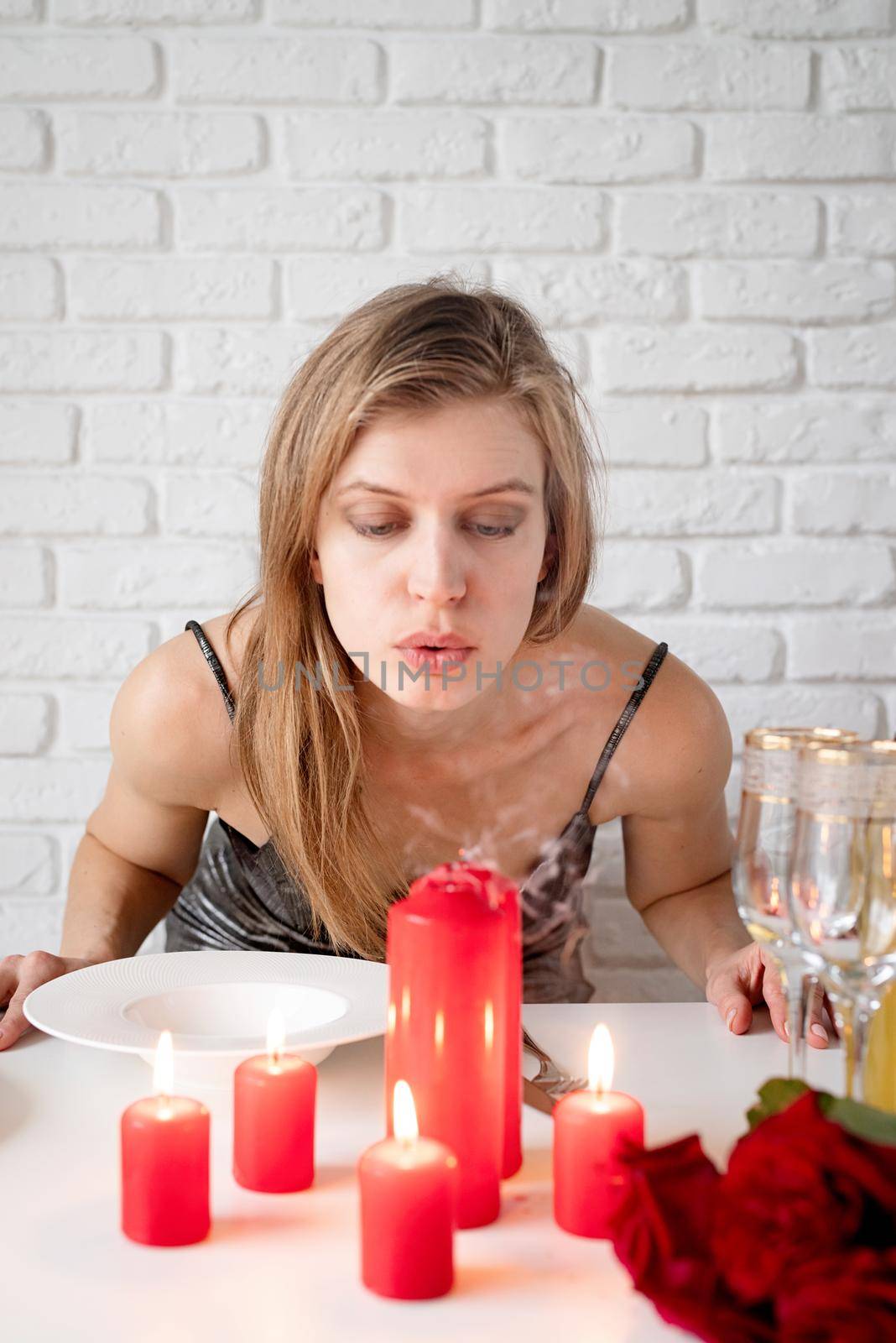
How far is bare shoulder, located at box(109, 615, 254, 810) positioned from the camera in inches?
53.0

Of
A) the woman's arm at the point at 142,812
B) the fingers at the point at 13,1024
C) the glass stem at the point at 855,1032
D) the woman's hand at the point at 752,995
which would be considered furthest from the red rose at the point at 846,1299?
the woman's arm at the point at 142,812

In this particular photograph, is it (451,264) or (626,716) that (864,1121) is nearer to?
(626,716)

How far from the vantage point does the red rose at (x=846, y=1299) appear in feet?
1.44

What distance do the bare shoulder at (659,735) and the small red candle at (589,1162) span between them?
748 millimetres

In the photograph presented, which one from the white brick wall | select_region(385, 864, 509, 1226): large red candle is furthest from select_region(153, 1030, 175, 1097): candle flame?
the white brick wall

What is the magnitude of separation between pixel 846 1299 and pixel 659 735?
0.96 meters

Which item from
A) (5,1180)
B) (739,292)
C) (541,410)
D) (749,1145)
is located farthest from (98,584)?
(749,1145)

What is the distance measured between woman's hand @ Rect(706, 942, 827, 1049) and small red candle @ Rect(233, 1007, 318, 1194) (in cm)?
38

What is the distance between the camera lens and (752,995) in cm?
101

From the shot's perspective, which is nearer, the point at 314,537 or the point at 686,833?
the point at 314,537

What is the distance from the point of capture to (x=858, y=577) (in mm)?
1823

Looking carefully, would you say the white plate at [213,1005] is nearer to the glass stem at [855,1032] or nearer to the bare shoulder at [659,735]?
the glass stem at [855,1032]

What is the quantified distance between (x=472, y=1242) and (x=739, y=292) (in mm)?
1477

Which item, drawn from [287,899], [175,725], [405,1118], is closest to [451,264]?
[175,725]
